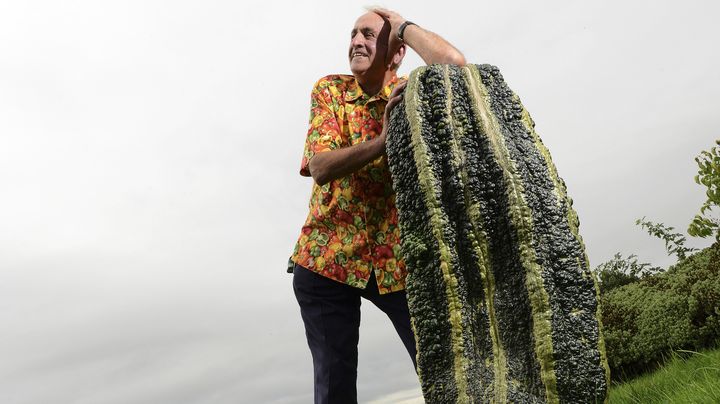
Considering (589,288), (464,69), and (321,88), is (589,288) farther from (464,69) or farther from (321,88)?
(321,88)

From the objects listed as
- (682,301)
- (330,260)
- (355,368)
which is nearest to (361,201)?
(330,260)

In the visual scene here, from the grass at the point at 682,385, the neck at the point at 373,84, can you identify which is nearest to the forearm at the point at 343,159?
the neck at the point at 373,84

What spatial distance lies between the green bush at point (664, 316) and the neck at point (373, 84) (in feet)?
11.1

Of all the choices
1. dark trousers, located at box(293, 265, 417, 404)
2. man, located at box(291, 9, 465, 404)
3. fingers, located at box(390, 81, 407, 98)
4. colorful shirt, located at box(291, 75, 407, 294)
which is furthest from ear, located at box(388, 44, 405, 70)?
dark trousers, located at box(293, 265, 417, 404)

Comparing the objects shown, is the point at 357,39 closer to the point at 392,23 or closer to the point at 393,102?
the point at 392,23

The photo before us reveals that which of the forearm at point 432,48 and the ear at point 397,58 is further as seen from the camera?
the ear at point 397,58

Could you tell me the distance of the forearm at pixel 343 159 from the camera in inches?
129

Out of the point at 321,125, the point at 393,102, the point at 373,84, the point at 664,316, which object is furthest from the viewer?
the point at 664,316

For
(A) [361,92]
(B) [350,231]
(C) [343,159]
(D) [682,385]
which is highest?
(A) [361,92]

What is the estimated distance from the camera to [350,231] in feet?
12.9

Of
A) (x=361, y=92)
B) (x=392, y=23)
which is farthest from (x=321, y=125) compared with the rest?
(x=392, y=23)

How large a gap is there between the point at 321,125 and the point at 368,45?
1.82ft

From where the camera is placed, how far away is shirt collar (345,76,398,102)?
3.98 meters

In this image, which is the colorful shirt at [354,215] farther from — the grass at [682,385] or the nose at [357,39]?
the grass at [682,385]
